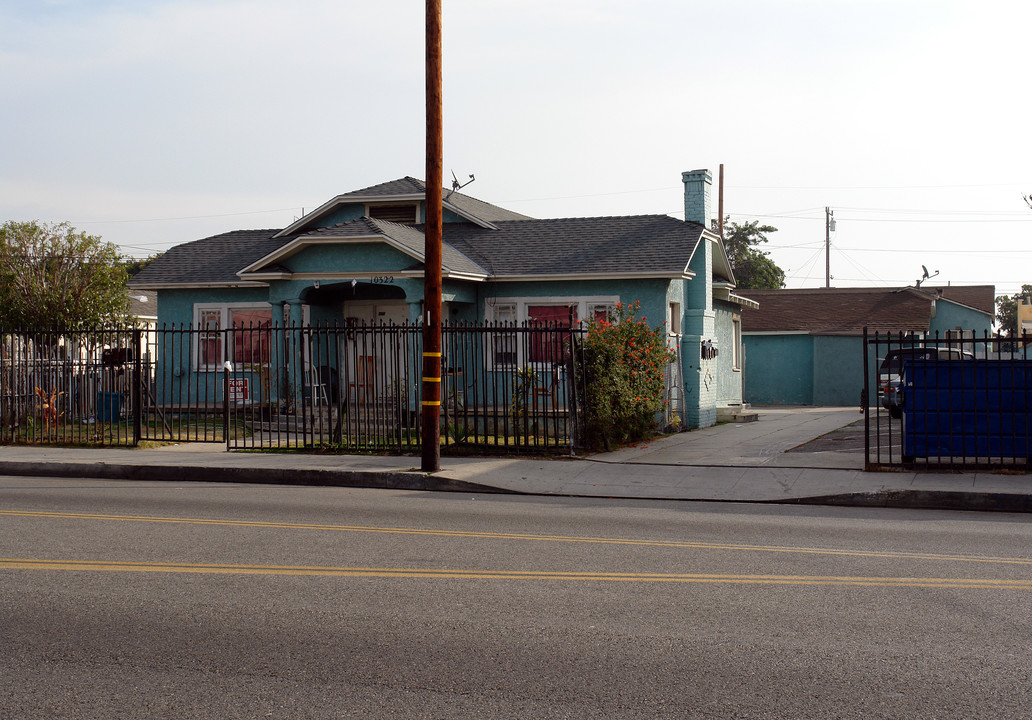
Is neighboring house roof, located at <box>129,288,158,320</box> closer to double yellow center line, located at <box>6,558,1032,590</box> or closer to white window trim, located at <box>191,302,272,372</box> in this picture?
white window trim, located at <box>191,302,272,372</box>

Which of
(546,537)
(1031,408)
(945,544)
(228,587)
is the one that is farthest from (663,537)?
(1031,408)

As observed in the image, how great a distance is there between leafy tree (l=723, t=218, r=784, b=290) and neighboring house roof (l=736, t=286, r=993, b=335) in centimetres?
1955

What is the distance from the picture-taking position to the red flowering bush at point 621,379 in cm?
1702

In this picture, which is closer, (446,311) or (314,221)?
(446,311)

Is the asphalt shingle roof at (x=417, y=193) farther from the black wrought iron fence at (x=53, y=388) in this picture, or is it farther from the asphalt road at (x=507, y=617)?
the asphalt road at (x=507, y=617)

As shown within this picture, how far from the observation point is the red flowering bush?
1702 centimetres

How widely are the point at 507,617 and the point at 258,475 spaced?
923 centimetres

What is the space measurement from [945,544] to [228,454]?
11.7m

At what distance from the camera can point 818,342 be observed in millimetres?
36938

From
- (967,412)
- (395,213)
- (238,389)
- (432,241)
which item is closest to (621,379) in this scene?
(432,241)

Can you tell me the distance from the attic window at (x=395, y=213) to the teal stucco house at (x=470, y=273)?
Answer: 32 mm

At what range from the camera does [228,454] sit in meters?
17.2

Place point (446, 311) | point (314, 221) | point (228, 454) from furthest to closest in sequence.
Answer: point (314, 221) → point (446, 311) → point (228, 454)

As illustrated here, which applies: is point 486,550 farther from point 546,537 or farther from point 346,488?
point 346,488
